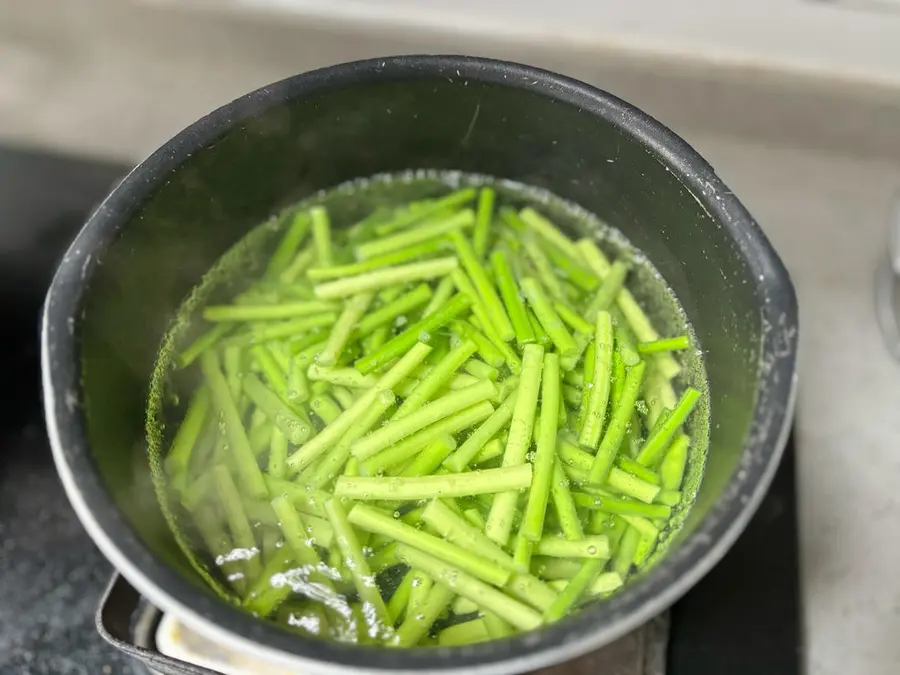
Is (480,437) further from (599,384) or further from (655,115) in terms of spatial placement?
(655,115)

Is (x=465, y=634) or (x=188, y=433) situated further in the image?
(x=188, y=433)

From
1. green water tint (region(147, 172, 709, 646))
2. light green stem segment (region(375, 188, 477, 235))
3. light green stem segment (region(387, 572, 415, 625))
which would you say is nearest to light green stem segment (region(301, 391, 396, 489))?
green water tint (region(147, 172, 709, 646))

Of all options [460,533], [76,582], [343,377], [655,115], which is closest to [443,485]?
[460,533]

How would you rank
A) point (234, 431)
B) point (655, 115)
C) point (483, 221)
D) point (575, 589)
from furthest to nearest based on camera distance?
point (655, 115)
point (483, 221)
point (234, 431)
point (575, 589)

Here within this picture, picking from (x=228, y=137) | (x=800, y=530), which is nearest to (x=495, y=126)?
(x=228, y=137)

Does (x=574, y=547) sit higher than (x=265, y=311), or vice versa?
(x=265, y=311)

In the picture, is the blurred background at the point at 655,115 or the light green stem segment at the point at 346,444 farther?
the blurred background at the point at 655,115

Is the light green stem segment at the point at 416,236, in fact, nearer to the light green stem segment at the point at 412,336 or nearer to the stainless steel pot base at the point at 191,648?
the light green stem segment at the point at 412,336

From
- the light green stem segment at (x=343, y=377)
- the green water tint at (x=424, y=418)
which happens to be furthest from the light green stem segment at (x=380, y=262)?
the light green stem segment at (x=343, y=377)
